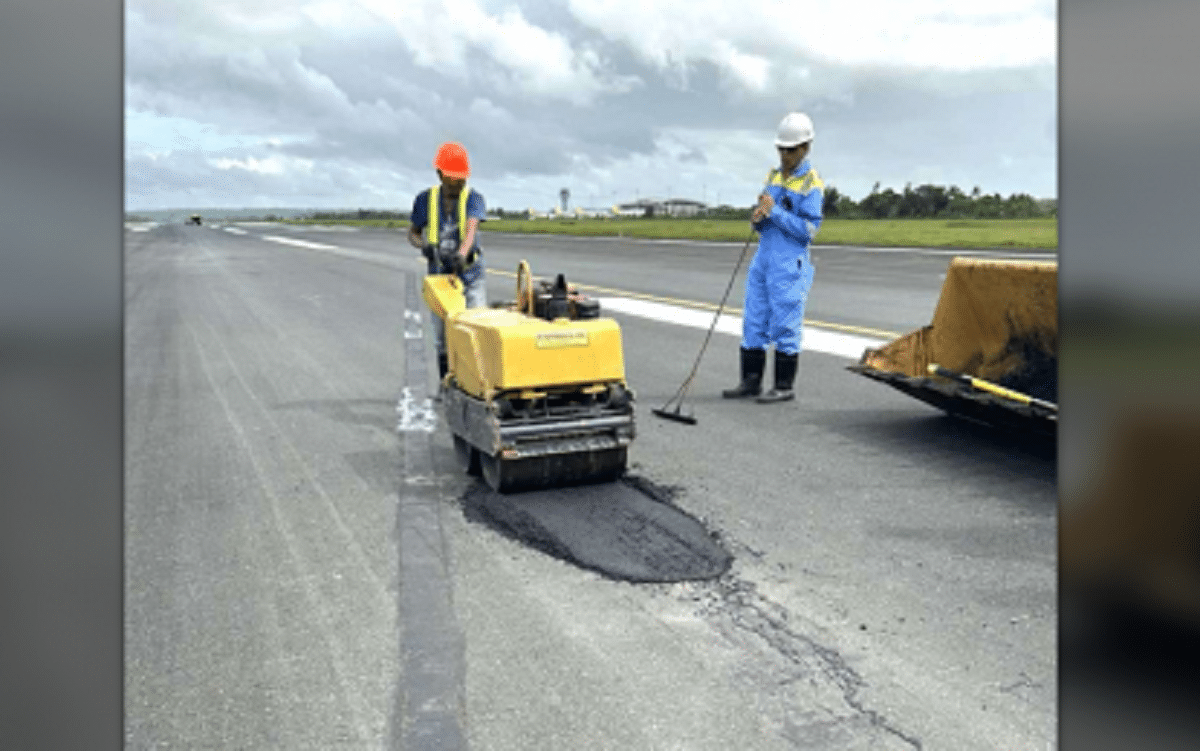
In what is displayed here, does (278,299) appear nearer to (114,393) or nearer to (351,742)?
(351,742)

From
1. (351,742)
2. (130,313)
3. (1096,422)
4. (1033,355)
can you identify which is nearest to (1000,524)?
(1033,355)

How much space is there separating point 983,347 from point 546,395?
127 inches

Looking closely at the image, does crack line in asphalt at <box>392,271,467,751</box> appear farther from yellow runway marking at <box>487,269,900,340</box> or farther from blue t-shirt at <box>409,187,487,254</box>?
yellow runway marking at <box>487,269,900,340</box>

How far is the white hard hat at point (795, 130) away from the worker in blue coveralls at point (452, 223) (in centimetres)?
243

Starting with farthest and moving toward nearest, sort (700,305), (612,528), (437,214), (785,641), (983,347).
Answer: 1. (700,305)
2. (437,214)
3. (983,347)
4. (612,528)
5. (785,641)

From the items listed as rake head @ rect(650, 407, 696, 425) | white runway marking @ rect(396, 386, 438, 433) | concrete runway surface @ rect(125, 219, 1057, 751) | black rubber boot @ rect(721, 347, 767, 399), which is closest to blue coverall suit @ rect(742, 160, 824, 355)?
black rubber boot @ rect(721, 347, 767, 399)

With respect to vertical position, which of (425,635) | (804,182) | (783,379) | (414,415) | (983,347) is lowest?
(425,635)

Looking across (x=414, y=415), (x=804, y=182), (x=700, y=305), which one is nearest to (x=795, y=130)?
(x=804, y=182)

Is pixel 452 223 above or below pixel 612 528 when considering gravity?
above

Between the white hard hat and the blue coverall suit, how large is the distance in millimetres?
276

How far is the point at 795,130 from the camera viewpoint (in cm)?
834

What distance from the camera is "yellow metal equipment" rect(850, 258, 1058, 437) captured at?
6.74 metres

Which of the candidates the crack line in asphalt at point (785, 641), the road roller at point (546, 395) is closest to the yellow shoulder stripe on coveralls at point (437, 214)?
the road roller at point (546, 395)

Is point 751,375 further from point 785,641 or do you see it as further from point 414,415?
point 785,641
